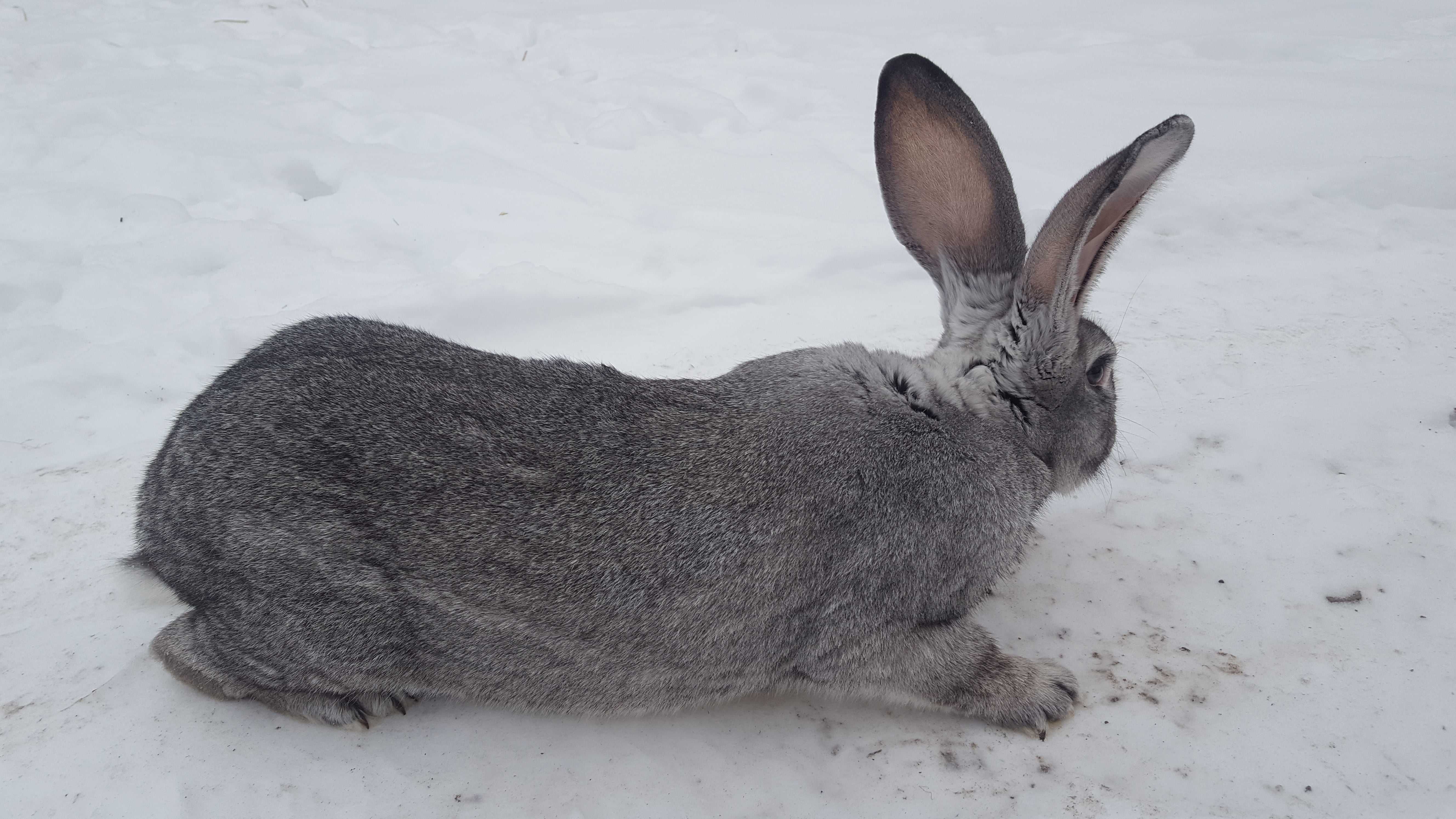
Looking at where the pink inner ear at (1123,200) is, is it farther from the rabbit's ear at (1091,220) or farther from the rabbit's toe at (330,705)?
the rabbit's toe at (330,705)

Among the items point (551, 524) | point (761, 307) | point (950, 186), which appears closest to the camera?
point (551, 524)

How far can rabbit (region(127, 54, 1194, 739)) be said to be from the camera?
122 inches

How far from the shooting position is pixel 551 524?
10.1 feet

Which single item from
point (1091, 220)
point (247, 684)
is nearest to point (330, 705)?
point (247, 684)

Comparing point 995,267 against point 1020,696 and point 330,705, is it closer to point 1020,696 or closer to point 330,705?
point 1020,696

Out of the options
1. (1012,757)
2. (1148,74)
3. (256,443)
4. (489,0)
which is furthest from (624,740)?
(489,0)

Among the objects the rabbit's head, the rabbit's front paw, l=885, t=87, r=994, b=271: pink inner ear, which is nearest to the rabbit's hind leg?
the rabbit's front paw

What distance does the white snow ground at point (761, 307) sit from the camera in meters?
3.18

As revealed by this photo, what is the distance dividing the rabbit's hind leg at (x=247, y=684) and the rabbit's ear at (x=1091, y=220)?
2.61 meters

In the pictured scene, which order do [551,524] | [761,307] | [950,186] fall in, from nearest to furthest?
[551,524], [950,186], [761,307]

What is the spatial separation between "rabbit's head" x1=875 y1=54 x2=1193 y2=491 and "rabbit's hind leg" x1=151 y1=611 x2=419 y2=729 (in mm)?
2371

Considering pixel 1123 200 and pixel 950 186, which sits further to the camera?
pixel 950 186

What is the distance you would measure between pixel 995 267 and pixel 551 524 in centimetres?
182

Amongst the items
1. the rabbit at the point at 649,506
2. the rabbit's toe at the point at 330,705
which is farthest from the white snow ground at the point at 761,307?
the rabbit at the point at 649,506
